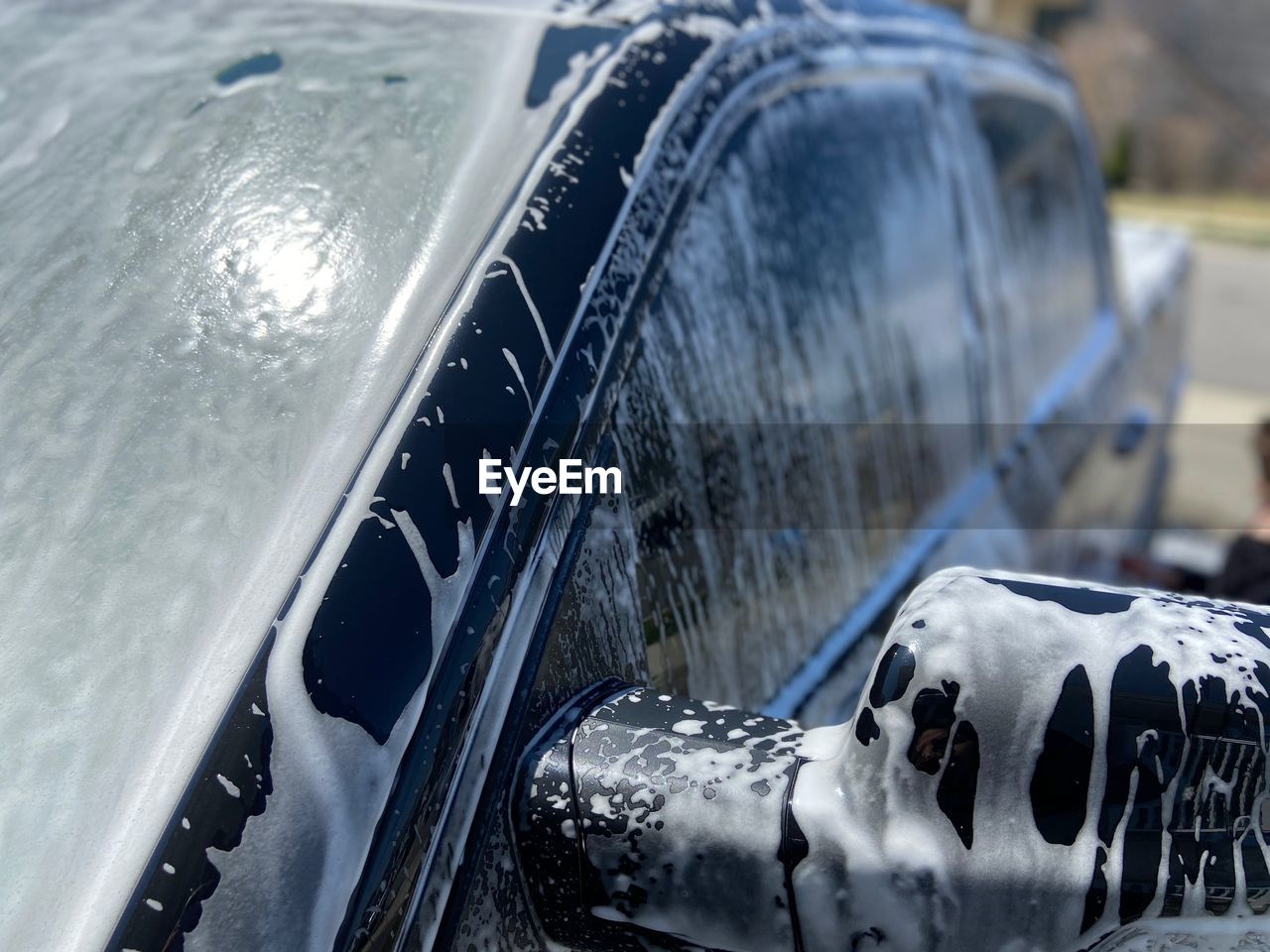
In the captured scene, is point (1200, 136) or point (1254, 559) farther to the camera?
point (1200, 136)

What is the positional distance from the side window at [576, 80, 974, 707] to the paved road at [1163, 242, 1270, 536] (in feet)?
9.56

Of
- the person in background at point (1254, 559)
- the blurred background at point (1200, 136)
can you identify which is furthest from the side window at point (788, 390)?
the blurred background at point (1200, 136)

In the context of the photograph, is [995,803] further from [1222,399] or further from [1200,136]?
[1200,136]

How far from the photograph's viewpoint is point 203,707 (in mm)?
820

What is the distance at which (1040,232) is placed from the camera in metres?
2.69

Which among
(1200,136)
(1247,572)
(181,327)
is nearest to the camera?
(181,327)

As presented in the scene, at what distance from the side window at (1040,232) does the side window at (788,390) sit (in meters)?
0.42

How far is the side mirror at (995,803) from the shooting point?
2.67 ft

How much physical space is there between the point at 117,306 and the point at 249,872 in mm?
507

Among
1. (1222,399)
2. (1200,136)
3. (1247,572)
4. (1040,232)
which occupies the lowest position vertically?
(1200,136)

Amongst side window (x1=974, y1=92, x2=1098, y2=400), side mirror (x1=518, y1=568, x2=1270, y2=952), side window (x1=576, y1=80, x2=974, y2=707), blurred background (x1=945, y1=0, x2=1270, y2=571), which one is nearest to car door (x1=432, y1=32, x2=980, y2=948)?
side window (x1=576, y1=80, x2=974, y2=707)

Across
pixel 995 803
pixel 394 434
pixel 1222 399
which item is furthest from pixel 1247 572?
pixel 1222 399
